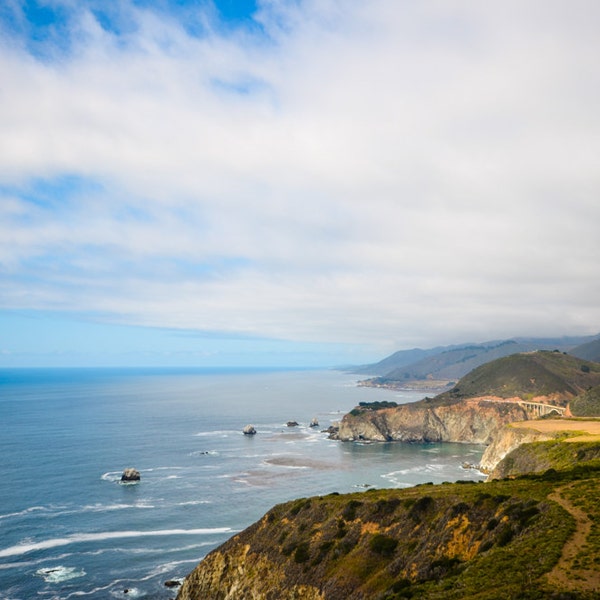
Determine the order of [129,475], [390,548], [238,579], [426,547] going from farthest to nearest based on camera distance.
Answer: [129,475] < [238,579] < [390,548] < [426,547]

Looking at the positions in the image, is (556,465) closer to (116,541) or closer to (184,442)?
(116,541)

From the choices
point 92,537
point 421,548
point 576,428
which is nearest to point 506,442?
point 576,428

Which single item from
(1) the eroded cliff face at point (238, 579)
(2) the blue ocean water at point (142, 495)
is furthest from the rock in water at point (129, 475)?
(1) the eroded cliff face at point (238, 579)

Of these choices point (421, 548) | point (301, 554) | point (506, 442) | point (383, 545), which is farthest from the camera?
point (506, 442)

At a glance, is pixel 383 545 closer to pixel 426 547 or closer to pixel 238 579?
pixel 426 547

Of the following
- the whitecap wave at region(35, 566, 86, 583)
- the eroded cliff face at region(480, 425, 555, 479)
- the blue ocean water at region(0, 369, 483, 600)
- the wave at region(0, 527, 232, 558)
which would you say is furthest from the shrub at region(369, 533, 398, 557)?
the eroded cliff face at region(480, 425, 555, 479)

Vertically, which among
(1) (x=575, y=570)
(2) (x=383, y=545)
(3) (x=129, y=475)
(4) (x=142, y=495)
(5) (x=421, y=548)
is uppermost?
(1) (x=575, y=570)

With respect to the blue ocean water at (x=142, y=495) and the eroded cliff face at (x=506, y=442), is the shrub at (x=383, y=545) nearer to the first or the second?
the blue ocean water at (x=142, y=495)
